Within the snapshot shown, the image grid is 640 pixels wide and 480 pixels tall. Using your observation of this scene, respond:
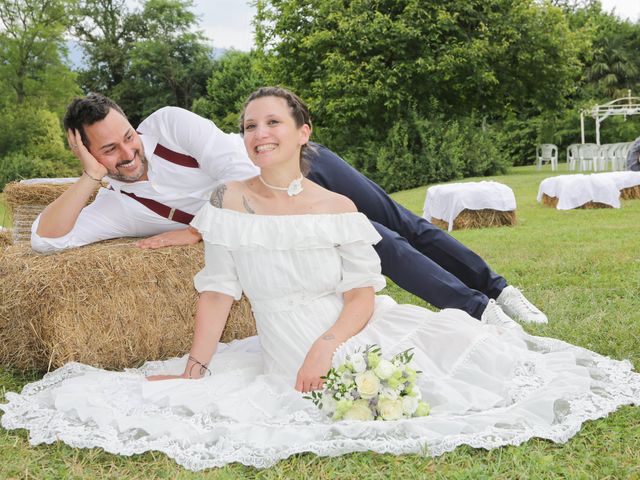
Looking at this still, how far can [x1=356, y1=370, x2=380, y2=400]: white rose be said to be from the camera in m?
2.55

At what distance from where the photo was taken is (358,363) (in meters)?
2.57

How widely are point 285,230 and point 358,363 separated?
0.74 meters

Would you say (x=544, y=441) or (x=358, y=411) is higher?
(x=358, y=411)

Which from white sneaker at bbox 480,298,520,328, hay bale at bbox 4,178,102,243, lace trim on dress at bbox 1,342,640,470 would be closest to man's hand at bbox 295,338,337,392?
lace trim on dress at bbox 1,342,640,470

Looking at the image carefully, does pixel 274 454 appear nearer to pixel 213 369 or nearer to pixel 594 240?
pixel 213 369

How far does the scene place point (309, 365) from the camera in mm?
2904

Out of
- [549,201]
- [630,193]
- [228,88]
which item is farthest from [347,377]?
[228,88]

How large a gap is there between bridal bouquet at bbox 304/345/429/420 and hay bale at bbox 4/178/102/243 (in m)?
3.04

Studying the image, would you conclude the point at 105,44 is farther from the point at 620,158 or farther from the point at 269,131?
the point at 269,131

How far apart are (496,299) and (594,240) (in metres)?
4.18

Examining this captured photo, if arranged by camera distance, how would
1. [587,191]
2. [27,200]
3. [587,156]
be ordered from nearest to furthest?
[27,200] → [587,191] → [587,156]

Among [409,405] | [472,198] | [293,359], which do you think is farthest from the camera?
[472,198]

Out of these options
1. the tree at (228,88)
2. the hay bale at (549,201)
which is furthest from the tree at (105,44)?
the hay bale at (549,201)

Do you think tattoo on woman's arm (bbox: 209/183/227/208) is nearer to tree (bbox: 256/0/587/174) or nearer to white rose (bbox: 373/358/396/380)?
white rose (bbox: 373/358/396/380)
